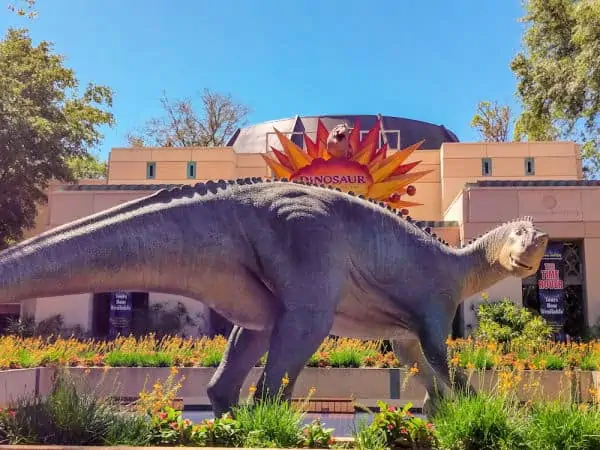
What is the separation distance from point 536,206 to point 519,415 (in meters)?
18.3

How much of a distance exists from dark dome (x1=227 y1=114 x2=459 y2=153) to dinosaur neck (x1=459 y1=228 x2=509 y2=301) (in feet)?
90.3

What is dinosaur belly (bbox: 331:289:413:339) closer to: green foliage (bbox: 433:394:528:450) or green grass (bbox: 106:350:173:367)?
green foliage (bbox: 433:394:528:450)

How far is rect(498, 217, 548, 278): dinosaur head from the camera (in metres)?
5.98

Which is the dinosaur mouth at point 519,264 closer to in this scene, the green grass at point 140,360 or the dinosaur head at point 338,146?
the green grass at point 140,360

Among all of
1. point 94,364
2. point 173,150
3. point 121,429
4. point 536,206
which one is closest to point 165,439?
point 121,429

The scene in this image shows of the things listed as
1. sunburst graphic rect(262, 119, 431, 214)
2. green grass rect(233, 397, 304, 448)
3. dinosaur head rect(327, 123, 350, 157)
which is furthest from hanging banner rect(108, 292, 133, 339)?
green grass rect(233, 397, 304, 448)

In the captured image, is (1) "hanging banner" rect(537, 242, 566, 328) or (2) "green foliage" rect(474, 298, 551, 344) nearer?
(2) "green foliage" rect(474, 298, 551, 344)

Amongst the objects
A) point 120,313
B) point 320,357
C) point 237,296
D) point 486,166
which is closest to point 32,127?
point 120,313

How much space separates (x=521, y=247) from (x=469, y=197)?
16.8 m

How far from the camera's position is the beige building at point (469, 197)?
22.1 meters

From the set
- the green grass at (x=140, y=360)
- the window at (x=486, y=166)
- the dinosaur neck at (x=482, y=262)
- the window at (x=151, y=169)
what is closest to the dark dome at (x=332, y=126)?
the window at (x=486, y=166)

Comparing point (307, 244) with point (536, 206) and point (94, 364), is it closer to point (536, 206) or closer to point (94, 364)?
point (94, 364)

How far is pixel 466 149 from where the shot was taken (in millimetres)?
29516

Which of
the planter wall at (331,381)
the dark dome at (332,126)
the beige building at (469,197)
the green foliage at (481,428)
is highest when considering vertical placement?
the dark dome at (332,126)
